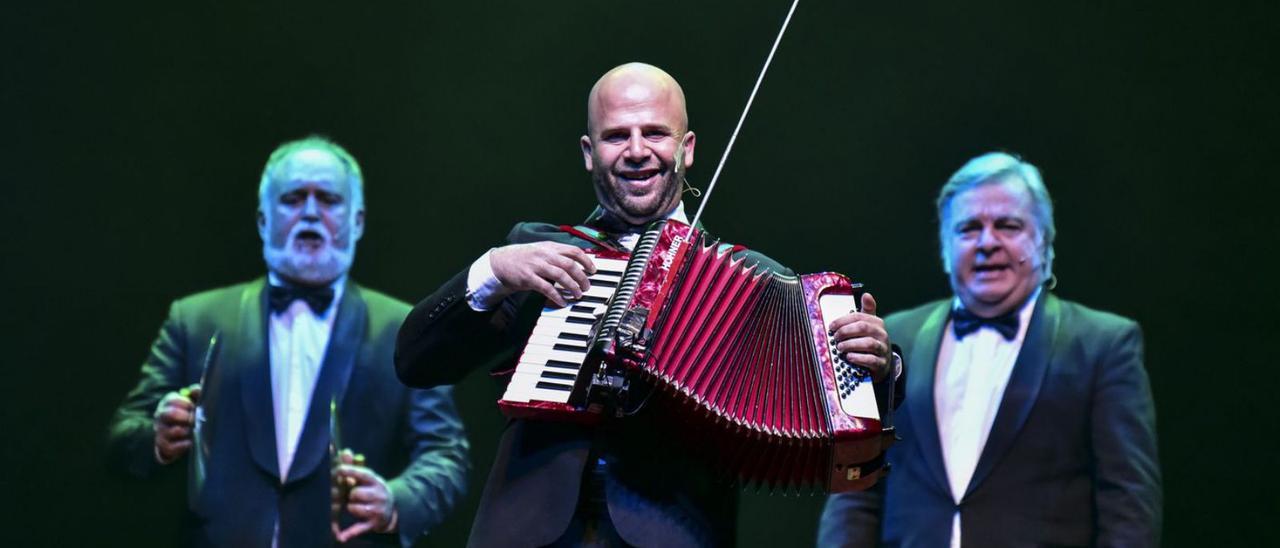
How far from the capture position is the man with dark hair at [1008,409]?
11.4 ft

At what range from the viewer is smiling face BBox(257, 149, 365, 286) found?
13.3ft

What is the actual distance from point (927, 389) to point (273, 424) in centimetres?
198

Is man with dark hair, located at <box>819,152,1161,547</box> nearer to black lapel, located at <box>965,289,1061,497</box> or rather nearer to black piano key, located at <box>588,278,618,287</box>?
black lapel, located at <box>965,289,1061,497</box>

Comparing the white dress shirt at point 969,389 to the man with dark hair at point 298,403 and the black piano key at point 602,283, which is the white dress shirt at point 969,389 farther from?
the black piano key at point 602,283

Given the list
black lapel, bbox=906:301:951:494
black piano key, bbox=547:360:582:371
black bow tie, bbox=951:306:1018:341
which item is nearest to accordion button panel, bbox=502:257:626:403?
black piano key, bbox=547:360:582:371

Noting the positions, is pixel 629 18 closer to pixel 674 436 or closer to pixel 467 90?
pixel 467 90

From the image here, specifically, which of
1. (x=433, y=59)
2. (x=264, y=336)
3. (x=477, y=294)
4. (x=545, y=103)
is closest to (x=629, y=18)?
(x=545, y=103)

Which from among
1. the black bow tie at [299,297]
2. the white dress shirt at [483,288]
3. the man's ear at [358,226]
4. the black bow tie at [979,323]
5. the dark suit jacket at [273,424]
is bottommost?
the dark suit jacket at [273,424]

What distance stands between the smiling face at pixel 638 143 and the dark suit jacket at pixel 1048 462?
1477mm

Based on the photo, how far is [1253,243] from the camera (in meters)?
3.75

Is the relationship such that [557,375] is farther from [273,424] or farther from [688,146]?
[273,424]

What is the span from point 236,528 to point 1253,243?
3131mm

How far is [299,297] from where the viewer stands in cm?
405

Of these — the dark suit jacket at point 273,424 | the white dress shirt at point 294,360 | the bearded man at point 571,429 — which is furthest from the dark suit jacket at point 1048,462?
the white dress shirt at point 294,360
